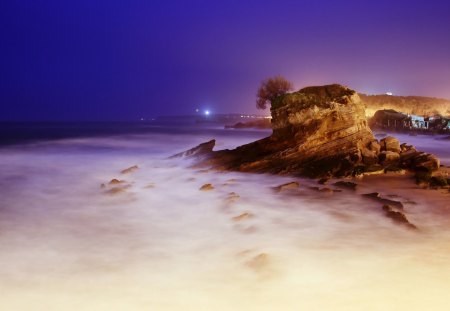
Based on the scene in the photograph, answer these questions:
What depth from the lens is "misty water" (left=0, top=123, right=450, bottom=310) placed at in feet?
17.5

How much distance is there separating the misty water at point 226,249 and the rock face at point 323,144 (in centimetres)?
133

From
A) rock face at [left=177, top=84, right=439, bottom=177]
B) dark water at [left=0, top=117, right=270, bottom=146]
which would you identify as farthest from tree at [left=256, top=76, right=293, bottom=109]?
rock face at [left=177, top=84, right=439, bottom=177]

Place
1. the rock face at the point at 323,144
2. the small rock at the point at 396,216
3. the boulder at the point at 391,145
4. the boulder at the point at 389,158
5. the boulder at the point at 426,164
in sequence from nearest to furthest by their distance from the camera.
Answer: the small rock at the point at 396,216 → the boulder at the point at 426,164 → the rock face at the point at 323,144 → the boulder at the point at 389,158 → the boulder at the point at 391,145

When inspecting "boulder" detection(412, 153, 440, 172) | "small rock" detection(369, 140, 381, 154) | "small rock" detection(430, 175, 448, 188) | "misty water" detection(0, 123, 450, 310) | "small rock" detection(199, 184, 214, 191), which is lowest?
"misty water" detection(0, 123, 450, 310)

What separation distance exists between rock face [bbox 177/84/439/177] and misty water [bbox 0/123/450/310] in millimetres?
1329

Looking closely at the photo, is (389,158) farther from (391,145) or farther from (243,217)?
(243,217)

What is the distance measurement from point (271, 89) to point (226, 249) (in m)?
55.3

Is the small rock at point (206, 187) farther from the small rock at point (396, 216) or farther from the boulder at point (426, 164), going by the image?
the boulder at point (426, 164)

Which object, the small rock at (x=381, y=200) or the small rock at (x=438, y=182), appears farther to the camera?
the small rock at (x=438, y=182)

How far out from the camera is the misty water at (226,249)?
210 inches

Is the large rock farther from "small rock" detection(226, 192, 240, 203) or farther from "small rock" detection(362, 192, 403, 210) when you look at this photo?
"small rock" detection(226, 192, 240, 203)

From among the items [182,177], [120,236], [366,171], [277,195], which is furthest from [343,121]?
[120,236]

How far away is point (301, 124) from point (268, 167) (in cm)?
197

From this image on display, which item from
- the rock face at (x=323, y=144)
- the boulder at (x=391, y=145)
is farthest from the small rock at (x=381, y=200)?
the boulder at (x=391, y=145)
